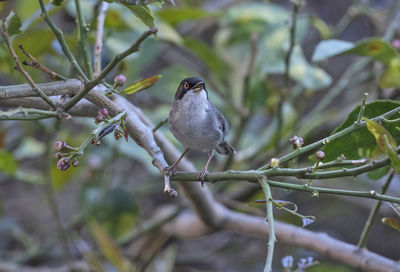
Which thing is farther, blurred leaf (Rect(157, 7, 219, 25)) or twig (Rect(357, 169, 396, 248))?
blurred leaf (Rect(157, 7, 219, 25))

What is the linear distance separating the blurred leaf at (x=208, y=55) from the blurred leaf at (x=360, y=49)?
75cm

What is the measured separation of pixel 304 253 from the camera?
8.77ft

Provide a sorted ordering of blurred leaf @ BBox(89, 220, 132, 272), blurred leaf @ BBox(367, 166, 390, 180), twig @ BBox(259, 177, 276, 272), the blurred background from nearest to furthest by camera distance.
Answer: twig @ BBox(259, 177, 276, 272) < blurred leaf @ BBox(367, 166, 390, 180) < blurred leaf @ BBox(89, 220, 132, 272) < the blurred background

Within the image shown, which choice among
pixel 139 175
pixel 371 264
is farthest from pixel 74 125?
pixel 371 264

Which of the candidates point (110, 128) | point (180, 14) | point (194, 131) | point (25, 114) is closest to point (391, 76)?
point (194, 131)

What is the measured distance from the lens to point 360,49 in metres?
1.70

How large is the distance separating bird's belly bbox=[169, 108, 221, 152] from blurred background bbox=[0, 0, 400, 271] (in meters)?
0.39

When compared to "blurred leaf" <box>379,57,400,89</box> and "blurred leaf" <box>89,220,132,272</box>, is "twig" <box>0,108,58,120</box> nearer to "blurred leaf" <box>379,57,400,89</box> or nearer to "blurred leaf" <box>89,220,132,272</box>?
"blurred leaf" <box>89,220,132,272</box>

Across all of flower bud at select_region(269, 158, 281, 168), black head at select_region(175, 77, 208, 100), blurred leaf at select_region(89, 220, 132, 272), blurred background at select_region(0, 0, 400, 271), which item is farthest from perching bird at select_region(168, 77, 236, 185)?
flower bud at select_region(269, 158, 281, 168)

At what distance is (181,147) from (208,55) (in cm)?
48

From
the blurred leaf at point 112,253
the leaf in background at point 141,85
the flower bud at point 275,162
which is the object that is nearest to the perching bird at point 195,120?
the leaf in background at point 141,85

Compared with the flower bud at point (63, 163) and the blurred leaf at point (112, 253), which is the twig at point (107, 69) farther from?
the blurred leaf at point (112, 253)

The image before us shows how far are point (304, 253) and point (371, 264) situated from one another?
4.55ft

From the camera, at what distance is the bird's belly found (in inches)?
63.9
